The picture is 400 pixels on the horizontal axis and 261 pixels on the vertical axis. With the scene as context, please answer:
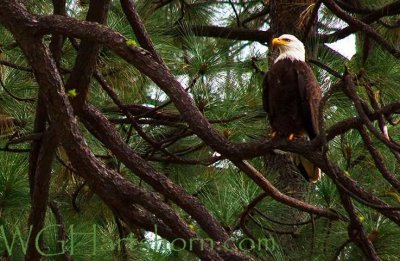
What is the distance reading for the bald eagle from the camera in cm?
284

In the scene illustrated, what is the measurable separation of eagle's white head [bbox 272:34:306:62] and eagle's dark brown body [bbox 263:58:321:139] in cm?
3

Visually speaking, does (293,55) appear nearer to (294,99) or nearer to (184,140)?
(294,99)

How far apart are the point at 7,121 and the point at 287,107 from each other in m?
1.01

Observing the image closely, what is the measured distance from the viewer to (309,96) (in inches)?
111

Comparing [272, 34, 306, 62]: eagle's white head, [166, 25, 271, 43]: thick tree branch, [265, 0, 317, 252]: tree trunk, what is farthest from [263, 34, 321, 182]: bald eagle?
A: [166, 25, 271, 43]: thick tree branch

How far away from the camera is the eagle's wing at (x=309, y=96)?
2820 mm

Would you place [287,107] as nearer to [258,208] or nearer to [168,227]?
[258,208]

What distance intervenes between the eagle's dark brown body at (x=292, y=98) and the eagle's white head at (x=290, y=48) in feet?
0.09

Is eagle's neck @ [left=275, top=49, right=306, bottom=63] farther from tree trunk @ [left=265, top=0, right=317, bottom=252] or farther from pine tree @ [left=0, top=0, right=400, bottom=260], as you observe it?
tree trunk @ [left=265, top=0, right=317, bottom=252]

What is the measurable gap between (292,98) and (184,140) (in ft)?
2.06

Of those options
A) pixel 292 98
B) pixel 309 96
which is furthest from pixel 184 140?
pixel 309 96

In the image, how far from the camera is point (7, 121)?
10.00 ft

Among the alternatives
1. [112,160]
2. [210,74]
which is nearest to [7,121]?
[112,160]

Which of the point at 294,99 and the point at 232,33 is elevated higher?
the point at 232,33
